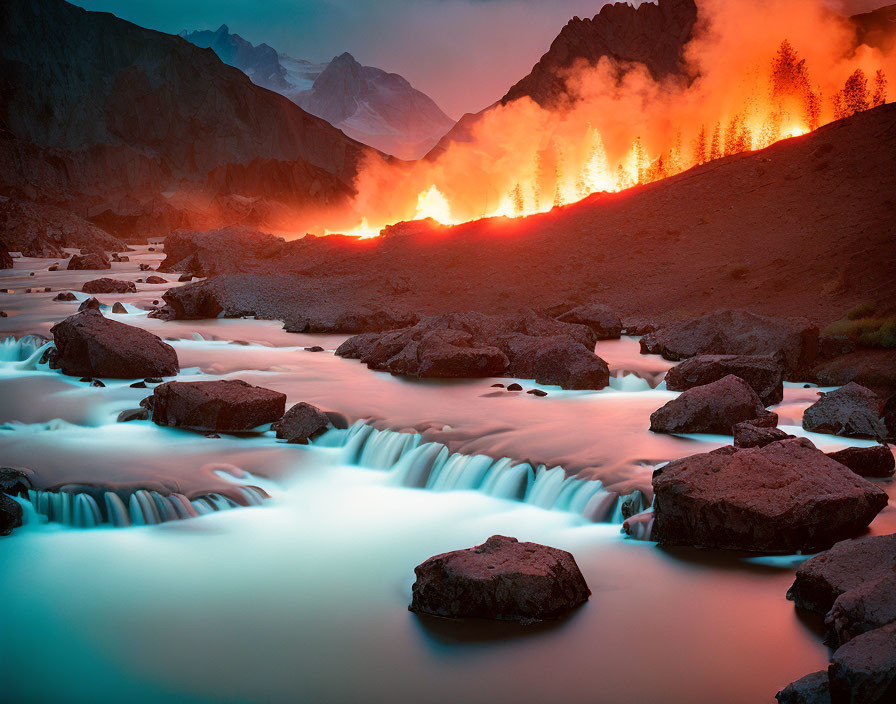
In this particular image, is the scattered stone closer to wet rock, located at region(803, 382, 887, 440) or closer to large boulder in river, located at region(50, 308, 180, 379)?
large boulder in river, located at region(50, 308, 180, 379)

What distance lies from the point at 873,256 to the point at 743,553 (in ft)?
63.2

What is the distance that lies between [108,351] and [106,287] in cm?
2131

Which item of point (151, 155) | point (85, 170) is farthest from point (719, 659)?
point (151, 155)

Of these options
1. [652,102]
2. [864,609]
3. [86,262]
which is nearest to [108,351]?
[864,609]

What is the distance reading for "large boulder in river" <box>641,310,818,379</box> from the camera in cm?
1920

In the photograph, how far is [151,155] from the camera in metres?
150

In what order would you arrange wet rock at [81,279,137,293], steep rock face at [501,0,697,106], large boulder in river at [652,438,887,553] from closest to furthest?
1. large boulder in river at [652,438,887,553]
2. wet rock at [81,279,137,293]
3. steep rock face at [501,0,697,106]

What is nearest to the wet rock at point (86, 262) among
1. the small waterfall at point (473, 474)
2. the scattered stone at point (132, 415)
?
the scattered stone at point (132, 415)

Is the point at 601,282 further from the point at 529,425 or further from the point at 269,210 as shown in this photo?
the point at 269,210

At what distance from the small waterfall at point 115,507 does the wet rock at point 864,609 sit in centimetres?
762

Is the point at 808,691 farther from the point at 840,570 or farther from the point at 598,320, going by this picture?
the point at 598,320

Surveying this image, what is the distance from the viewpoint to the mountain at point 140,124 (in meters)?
134

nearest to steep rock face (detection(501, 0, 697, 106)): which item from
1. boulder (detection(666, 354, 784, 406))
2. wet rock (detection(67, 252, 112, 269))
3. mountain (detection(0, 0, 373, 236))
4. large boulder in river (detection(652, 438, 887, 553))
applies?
mountain (detection(0, 0, 373, 236))

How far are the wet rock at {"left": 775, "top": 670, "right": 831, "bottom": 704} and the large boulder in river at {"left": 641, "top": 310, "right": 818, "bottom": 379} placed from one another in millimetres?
13230
